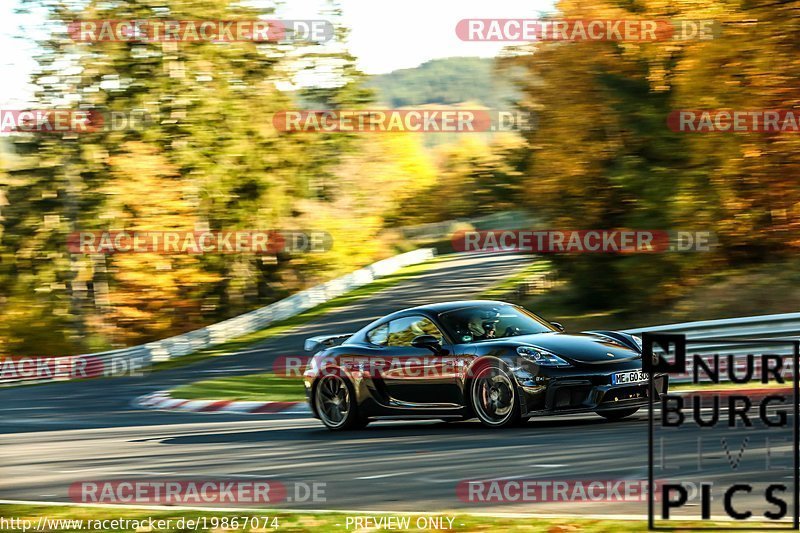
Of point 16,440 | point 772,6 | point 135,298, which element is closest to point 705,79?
point 772,6

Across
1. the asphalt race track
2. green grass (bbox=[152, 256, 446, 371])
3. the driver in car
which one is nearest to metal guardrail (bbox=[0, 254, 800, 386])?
green grass (bbox=[152, 256, 446, 371])

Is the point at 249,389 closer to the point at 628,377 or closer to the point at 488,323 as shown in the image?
the point at 488,323

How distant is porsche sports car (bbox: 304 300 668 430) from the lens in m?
10.9

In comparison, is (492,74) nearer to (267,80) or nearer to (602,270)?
(602,270)

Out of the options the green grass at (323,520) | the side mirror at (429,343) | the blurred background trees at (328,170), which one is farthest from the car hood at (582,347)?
the blurred background trees at (328,170)

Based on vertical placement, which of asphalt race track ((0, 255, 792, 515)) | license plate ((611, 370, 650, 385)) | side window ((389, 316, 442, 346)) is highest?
side window ((389, 316, 442, 346))

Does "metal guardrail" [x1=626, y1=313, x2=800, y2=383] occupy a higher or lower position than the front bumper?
higher

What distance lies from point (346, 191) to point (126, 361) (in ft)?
63.5

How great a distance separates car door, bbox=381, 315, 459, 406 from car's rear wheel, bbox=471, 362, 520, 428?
0.27 m

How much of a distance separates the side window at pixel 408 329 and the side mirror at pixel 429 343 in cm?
15

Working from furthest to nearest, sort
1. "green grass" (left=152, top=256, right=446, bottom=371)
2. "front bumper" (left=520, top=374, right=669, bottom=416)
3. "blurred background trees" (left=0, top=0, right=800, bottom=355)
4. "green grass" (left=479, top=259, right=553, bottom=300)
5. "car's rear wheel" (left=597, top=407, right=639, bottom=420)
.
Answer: "green grass" (left=152, top=256, right=446, bottom=371) < "green grass" (left=479, top=259, right=553, bottom=300) < "blurred background trees" (left=0, top=0, right=800, bottom=355) < "car's rear wheel" (left=597, top=407, right=639, bottom=420) < "front bumper" (left=520, top=374, right=669, bottom=416)

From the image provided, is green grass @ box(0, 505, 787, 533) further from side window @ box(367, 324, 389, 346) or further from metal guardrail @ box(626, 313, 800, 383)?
metal guardrail @ box(626, 313, 800, 383)

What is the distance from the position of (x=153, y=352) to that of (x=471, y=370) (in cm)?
2073

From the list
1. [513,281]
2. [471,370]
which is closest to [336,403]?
[471,370]
